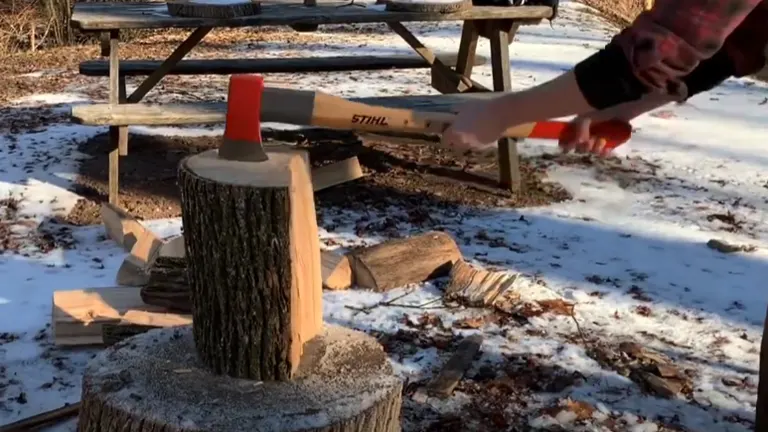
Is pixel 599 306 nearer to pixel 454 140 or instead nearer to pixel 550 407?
pixel 550 407

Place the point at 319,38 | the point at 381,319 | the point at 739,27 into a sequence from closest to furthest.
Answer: the point at 739,27 < the point at 381,319 < the point at 319,38

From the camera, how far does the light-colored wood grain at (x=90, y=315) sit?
11.2ft

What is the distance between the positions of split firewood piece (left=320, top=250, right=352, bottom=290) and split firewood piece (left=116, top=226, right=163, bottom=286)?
2.26ft

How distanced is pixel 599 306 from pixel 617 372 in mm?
570

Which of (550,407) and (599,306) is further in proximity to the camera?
(599,306)

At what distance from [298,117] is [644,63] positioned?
3.15 ft

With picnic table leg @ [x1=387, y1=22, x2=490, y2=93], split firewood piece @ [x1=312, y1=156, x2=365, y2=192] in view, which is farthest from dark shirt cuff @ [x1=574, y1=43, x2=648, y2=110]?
picnic table leg @ [x1=387, y1=22, x2=490, y2=93]

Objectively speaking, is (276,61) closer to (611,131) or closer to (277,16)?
(277,16)

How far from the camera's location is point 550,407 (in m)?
3.12

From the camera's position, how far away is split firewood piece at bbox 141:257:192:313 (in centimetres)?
352

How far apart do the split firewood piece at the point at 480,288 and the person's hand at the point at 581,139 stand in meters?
1.89

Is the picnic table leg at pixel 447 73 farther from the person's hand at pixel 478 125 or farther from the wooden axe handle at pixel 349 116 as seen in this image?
the person's hand at pixel 478 125

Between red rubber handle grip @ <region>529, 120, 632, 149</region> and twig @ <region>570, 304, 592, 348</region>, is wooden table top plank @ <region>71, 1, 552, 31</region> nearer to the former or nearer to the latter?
twig @ <region>570, 304, 592, 348</region>

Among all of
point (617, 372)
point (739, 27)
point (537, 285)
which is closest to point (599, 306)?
point (537, 285)
